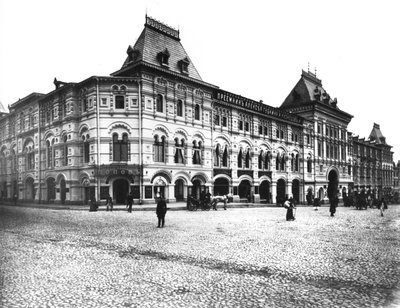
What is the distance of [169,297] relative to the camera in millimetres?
Answer: 6625

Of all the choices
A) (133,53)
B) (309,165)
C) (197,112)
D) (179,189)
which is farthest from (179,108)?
(309,165)

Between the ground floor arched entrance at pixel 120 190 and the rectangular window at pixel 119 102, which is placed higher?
the rectangular window at pixel 119 102

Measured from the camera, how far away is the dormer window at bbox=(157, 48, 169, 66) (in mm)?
31656

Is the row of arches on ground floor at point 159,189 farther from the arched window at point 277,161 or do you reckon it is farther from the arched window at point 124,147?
the arched window at point 277,161

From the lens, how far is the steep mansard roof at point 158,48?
31312 millimetres

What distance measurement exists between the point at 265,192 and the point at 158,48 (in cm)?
2082

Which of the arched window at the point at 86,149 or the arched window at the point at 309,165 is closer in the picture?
the arched window at the point at 86,149

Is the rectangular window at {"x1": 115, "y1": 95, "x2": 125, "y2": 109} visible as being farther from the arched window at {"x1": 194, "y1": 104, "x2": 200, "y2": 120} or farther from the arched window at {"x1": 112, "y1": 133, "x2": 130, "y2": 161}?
the arched window at {"x1": 194, "y1": 104, "x2": 200, "y2": 120}

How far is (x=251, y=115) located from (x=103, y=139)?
1800 centimetres

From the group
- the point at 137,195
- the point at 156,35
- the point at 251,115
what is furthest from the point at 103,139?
the point at 251,115

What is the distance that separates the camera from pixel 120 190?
96.8 feet

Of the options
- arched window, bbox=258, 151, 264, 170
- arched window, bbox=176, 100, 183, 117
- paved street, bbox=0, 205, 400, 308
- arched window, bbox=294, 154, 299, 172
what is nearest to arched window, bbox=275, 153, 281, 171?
arched window, bbox=258, 151, 264, 170

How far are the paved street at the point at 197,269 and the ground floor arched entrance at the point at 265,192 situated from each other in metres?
27.2

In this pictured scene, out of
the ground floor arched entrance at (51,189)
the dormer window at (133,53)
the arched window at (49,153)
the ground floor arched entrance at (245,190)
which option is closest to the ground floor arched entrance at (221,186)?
the ground floor arched entrance at (245,190)
